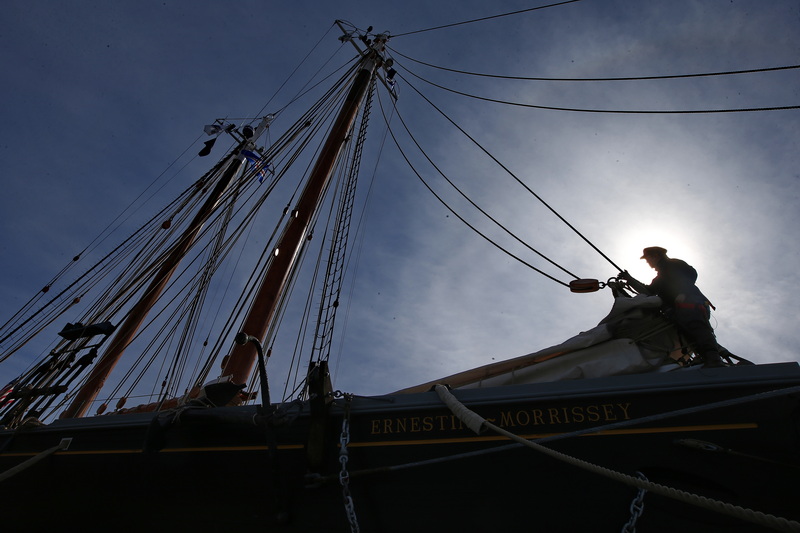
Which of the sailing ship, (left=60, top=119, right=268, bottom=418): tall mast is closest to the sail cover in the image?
the sailing ship

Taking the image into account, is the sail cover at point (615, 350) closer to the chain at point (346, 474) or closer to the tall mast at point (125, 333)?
the chain at point (346, 474)

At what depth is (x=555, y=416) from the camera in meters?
3.21

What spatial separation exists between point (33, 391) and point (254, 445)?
6.19 m

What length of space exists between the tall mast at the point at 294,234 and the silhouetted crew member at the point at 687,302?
17.4 feet

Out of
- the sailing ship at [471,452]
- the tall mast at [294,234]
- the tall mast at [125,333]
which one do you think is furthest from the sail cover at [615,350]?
the tall mast at [125,333]

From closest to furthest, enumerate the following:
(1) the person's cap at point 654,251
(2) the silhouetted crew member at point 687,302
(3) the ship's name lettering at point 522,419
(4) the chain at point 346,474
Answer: (4) the chain at point 346,474, (3) the ship's name lettering at point 522,419, (2) the silhouetted crew member at point 687,302, (1) the person's cap at point 654,251

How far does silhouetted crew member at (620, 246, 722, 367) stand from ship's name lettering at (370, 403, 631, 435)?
106 centimetres

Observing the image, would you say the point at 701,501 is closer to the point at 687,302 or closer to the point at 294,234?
the point at 687,302

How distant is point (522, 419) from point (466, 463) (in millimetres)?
539

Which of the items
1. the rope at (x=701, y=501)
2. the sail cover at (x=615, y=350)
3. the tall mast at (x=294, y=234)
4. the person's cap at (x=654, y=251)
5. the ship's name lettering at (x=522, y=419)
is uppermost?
the tall mast at (x=294, y=234)

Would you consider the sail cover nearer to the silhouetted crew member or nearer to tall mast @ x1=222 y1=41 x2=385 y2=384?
the silhouetted crew member

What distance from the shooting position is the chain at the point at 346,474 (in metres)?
2.98

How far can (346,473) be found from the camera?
312cm

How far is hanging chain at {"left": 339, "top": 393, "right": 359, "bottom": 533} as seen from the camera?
117 inches
